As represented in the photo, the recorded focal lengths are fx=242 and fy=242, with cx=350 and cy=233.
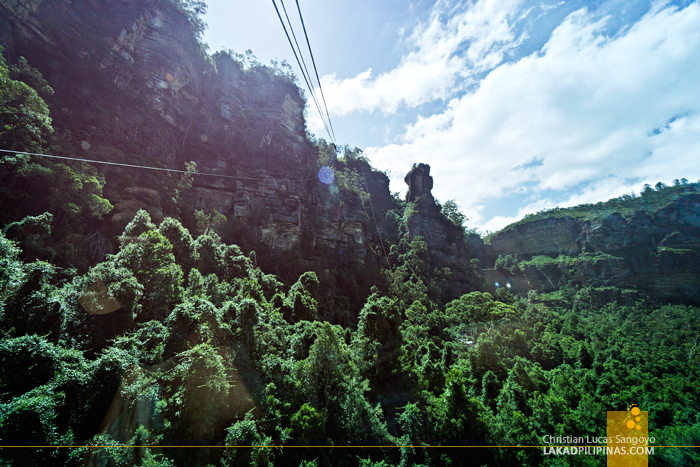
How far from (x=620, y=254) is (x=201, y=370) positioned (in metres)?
79.2

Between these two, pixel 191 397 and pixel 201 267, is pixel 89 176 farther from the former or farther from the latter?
pixel 191 397

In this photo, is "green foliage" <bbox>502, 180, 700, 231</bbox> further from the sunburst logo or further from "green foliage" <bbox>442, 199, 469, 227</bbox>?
the sunburst logo

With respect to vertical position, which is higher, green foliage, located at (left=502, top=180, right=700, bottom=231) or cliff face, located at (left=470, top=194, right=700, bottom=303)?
green foliage, located at (left=502, top=180, right=700, bottom=231)

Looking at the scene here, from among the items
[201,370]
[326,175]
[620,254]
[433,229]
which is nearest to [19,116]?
[201,370]

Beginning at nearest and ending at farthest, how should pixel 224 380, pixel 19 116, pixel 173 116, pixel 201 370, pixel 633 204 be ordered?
pixel 201 370
pixel 224 380
pixel 19 116
pixel 173 116
pixel 633 204

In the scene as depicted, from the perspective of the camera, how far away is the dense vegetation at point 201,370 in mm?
6852

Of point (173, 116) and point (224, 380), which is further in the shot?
point (173, 116)

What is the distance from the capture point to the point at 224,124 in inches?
1544

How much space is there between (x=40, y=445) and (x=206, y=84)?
47907 millimetres

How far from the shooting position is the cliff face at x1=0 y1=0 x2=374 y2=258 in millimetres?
21781

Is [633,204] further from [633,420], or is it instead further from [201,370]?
[201,370]

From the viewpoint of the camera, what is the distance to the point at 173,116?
111 ft

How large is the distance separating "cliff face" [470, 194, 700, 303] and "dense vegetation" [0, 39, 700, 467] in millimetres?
33139

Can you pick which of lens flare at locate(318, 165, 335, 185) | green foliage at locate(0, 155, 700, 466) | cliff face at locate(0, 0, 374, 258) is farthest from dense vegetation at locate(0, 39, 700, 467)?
lens flare at locate(318, 165, 335, 185)
